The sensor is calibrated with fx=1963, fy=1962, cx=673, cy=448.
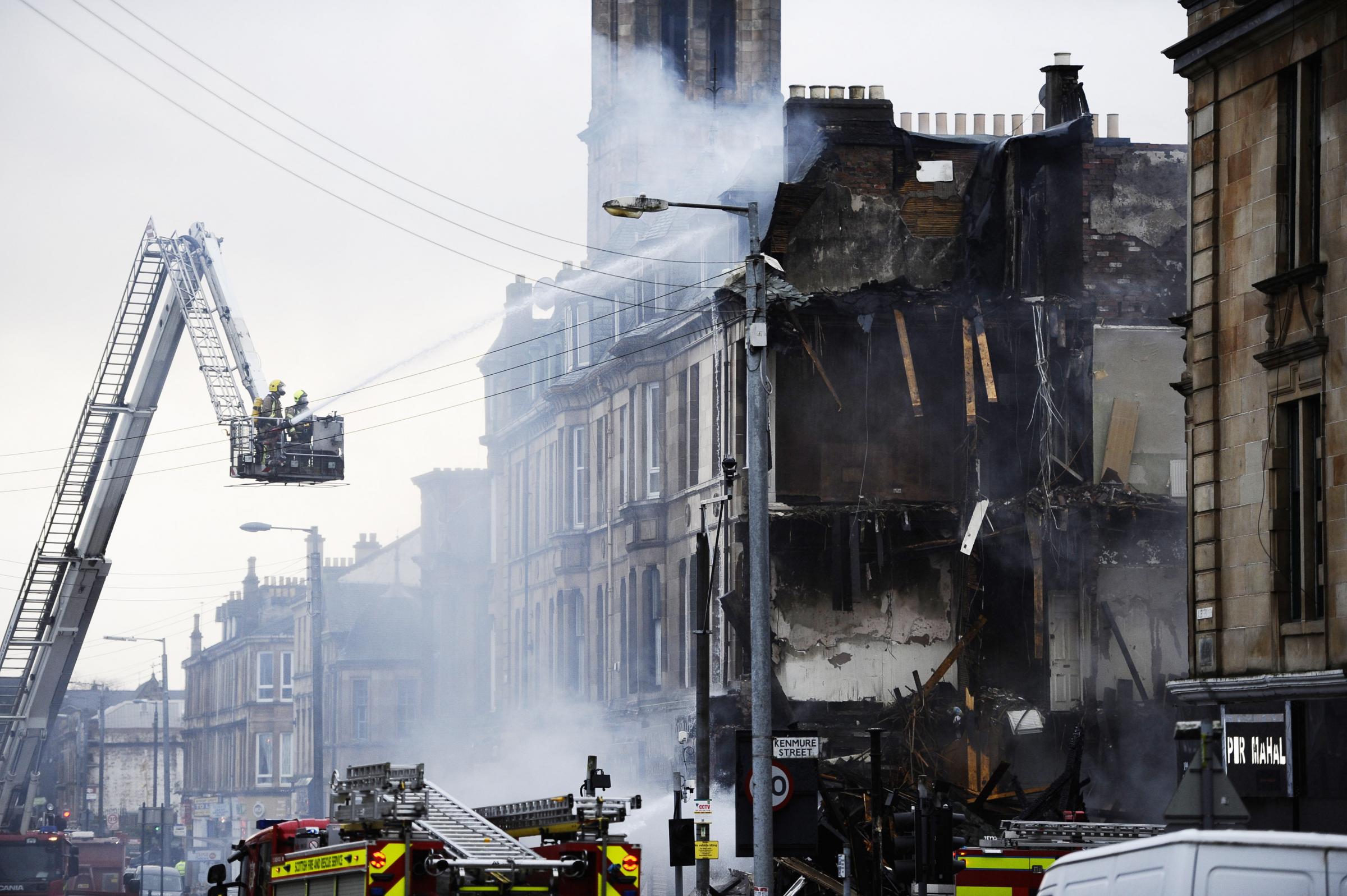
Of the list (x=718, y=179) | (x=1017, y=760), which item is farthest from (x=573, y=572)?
(x=1017, y=760)

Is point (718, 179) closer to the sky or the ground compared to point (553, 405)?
closer to the sky

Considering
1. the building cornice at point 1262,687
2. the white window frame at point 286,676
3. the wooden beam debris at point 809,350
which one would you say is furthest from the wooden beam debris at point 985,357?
the white window frame at point 286,676

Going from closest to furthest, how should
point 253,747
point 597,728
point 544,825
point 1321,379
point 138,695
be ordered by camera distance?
point 544,825 → point 1321,379 → point 597,728 → point 253,747 → point 138,695

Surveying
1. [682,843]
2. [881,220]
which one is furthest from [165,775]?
[682,843]

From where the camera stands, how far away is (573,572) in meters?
55.6

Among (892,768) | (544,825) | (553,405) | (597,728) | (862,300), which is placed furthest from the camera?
(553,405)

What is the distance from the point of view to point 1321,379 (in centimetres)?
2088

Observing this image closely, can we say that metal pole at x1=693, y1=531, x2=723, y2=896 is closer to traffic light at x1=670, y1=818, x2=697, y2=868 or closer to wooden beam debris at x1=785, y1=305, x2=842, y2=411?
traffic light at x1=670, y1=818, x2=697, y2=868

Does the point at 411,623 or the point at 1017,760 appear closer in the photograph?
the point at 1017,760

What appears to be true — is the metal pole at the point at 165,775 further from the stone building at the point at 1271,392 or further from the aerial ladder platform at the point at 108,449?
the stone building at the point at 1271,392

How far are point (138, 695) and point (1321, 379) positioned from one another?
116227 millimetres

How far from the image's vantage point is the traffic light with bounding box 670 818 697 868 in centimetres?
2298

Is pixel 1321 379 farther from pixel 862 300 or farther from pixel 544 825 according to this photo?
pixel 862 300

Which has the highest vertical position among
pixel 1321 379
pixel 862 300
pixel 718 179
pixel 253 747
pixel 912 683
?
pixel 718 179
